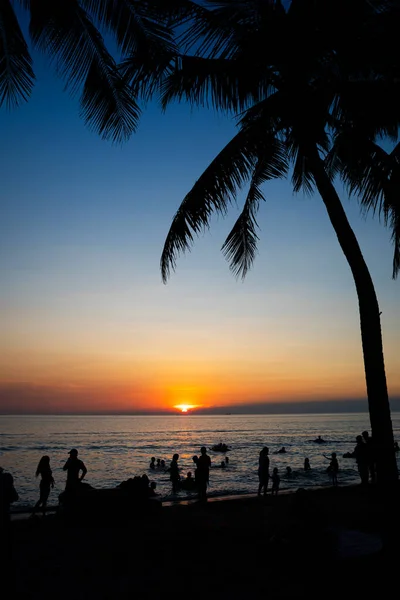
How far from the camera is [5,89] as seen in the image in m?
6.42

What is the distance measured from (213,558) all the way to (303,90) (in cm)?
805

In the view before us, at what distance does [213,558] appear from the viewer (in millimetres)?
8070

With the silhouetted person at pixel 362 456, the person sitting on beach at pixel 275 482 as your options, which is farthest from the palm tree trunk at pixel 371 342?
the person sitting on beach at pixel 275 482

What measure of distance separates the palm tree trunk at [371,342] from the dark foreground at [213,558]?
52 centimetres

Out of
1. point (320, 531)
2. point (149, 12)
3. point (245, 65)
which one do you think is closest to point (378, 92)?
point (245, 65)

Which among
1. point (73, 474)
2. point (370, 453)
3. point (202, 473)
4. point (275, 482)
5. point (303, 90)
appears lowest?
point (275, 482)

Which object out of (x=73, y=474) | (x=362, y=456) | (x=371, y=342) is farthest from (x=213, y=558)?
(x=362, y=456)

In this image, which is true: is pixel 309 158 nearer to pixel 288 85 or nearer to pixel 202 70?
pixel 288 85

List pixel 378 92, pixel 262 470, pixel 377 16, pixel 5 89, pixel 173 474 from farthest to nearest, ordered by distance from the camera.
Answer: pixel 173 474 < pixel 262 470 < pixel 378 92 < pixel 377 16 < pixel 5 89

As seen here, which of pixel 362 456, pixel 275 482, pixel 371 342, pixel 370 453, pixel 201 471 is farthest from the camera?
pixel 275 482

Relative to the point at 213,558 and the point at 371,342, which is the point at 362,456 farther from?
the point at 371,342

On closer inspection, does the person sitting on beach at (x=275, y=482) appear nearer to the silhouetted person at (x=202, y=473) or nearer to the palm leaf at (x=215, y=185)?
the silhouetted person at (x=202, y=473)

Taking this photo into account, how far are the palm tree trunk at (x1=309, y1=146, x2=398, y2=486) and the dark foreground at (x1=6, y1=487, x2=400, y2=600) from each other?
0.52 metres

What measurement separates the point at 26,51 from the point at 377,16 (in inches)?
215
